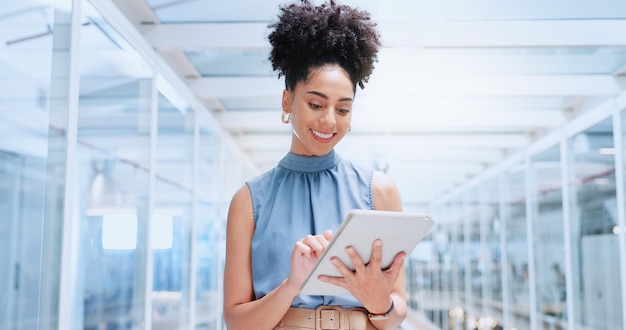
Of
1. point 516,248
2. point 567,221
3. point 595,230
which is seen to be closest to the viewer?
point 595,230

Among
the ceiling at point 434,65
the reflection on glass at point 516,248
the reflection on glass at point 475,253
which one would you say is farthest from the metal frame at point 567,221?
the reflection on glass at point 475,253

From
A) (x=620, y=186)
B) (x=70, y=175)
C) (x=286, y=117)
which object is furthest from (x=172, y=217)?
(x=286, y=117)

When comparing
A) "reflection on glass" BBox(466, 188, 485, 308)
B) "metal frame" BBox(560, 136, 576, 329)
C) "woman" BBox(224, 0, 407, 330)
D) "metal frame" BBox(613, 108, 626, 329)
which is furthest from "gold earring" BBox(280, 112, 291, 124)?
"reflection on glass" BBox(466, 188, 485, 308)

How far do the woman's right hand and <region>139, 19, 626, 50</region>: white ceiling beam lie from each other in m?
2.97

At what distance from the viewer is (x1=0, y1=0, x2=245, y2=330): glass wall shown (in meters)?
2.22

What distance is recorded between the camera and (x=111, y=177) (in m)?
3.29

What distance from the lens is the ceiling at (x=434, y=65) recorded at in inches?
160

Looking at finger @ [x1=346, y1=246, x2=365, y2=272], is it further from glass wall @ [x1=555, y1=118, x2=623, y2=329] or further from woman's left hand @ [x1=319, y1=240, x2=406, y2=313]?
glass wall @ [x1=555, y1=118, x2=623, y2=329]

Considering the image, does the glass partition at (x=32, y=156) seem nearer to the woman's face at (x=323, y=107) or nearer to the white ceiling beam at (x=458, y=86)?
the woman's face at (x=323, y=107)

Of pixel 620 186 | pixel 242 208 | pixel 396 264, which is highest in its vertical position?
pixel 620 186

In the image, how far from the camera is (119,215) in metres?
3.44

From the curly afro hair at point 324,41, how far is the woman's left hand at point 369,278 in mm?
372

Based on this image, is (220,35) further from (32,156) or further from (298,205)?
(298,205)

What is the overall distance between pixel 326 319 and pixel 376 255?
212mm
